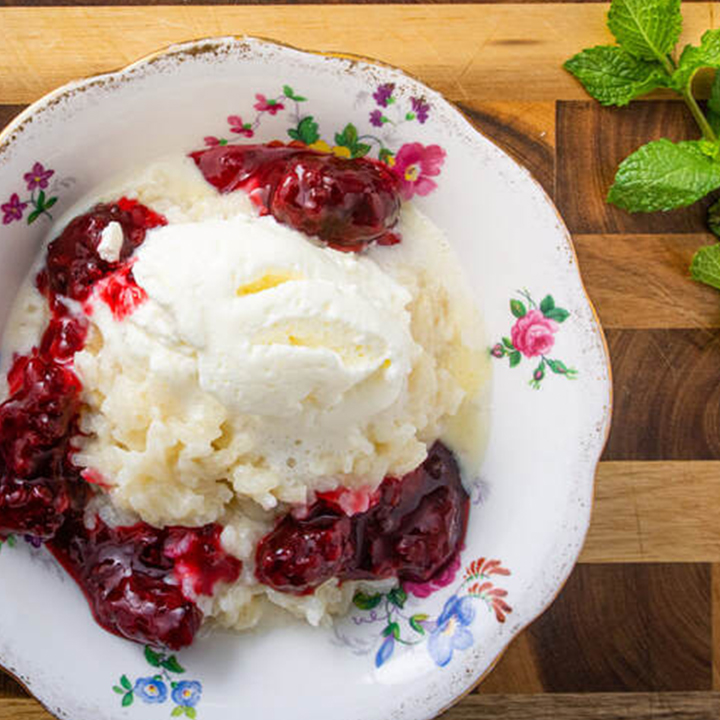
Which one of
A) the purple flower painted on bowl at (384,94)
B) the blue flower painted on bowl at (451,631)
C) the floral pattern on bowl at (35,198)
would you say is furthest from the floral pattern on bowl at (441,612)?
the floral pattern on bowl at (35,198)

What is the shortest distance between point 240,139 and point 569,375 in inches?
43.4

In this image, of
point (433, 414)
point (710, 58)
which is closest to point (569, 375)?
point (433, 414)

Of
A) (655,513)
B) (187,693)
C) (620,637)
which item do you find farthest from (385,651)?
(655,513)

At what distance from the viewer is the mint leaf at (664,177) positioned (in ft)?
8.22

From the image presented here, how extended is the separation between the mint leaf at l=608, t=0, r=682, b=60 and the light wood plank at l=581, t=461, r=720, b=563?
124 cm

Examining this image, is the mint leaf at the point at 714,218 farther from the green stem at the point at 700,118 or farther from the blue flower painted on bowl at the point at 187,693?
the blue flower painted on bowl at the point at 187,693

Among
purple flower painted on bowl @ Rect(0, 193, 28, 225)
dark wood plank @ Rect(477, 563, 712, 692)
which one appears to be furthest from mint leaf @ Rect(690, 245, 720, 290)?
purple flower painted on bowl @ Rect(0, 193, 28, 225)

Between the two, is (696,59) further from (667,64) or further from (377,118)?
(377,118)

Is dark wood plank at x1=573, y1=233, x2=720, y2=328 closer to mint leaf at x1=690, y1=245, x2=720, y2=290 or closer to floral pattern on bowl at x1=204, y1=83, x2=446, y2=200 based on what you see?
mint leaf at x1=690, y1=245, x2=720, y2=290

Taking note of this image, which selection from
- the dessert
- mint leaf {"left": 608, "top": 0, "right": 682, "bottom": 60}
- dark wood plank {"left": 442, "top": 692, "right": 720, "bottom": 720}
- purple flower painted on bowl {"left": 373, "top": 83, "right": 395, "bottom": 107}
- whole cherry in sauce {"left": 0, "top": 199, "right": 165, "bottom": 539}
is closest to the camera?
the dessert

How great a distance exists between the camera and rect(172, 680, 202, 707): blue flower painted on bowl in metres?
2.29

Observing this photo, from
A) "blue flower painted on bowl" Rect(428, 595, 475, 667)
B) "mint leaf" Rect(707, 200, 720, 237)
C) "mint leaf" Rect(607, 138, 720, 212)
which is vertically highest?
"mint leaf" Rect(607, 138, 720, 212)

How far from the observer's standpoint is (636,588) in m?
2.65

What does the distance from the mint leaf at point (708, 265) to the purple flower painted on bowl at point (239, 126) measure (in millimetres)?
1361
